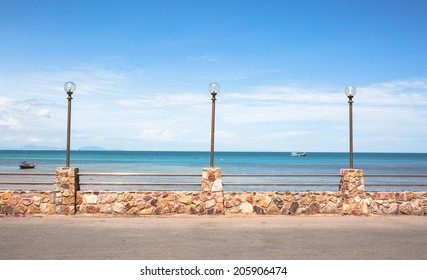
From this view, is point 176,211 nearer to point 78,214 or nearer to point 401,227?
point 78,214

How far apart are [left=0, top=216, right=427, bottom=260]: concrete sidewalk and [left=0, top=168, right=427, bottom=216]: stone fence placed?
Answer: 0.50 meters

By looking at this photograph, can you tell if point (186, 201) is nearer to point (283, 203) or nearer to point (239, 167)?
point (283, 203)

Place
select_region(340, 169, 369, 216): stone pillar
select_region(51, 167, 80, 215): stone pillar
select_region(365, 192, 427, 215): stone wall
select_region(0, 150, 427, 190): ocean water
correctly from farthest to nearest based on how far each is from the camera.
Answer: select_region(0, 150, 427, 190): ocean water
select_region(365, 192, 427, 215): stone wall
select_region(340, 169, 369, 216): stone pillar
select_region(51, 167, 80, 215): stone pillar

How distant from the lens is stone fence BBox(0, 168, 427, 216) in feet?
39.4

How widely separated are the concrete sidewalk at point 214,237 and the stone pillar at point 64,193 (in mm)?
495

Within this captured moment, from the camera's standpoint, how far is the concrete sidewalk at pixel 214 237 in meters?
7.34

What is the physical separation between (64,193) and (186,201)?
3491mm

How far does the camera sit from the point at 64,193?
11977 millimetres

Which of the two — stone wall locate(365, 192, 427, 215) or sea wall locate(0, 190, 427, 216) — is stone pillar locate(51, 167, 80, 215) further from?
stone wall locate(365, 192, 427, 215)

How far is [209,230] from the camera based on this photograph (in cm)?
974

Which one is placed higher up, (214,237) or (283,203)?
(283,203)

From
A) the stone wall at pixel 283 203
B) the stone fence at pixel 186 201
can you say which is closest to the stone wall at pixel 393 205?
the stone fence at pixel 186 201

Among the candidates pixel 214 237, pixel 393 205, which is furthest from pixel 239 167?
pixel 214 237

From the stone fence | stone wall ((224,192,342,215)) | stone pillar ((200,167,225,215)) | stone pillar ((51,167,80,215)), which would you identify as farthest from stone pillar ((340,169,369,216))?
stone pillar ((51,167,80,215))
